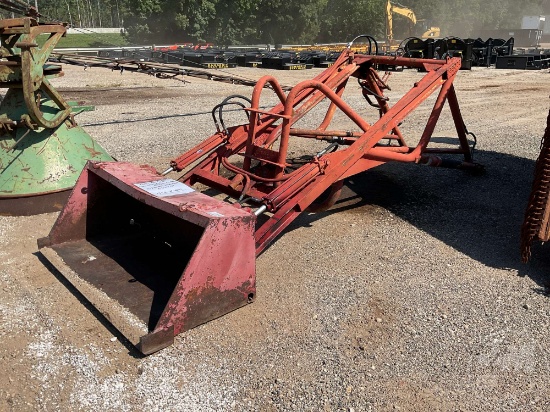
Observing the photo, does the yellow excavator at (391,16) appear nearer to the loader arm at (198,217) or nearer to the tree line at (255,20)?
the tree line at (255,20)

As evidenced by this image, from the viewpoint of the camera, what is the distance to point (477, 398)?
99.9 inches

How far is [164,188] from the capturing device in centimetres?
345

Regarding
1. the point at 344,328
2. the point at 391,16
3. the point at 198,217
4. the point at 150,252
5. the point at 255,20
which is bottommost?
the point at 344,328

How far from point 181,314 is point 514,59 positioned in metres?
21.0

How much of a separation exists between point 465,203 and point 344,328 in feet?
8.78

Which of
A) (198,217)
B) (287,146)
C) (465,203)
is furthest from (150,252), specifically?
(465,203)

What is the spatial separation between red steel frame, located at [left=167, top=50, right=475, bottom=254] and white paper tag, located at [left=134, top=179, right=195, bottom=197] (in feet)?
1.63

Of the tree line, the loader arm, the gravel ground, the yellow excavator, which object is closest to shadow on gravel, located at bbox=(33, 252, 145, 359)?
the gravel ground

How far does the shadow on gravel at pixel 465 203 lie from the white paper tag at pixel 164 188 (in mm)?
1452

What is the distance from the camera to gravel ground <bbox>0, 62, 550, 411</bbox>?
2555 millimetres

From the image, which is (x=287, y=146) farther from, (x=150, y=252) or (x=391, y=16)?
(x=391, y=16)

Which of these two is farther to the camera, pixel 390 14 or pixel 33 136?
pixel 390 14

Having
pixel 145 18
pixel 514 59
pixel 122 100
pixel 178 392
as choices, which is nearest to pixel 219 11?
pixel 145 18

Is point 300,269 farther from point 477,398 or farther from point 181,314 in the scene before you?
point 477,398
